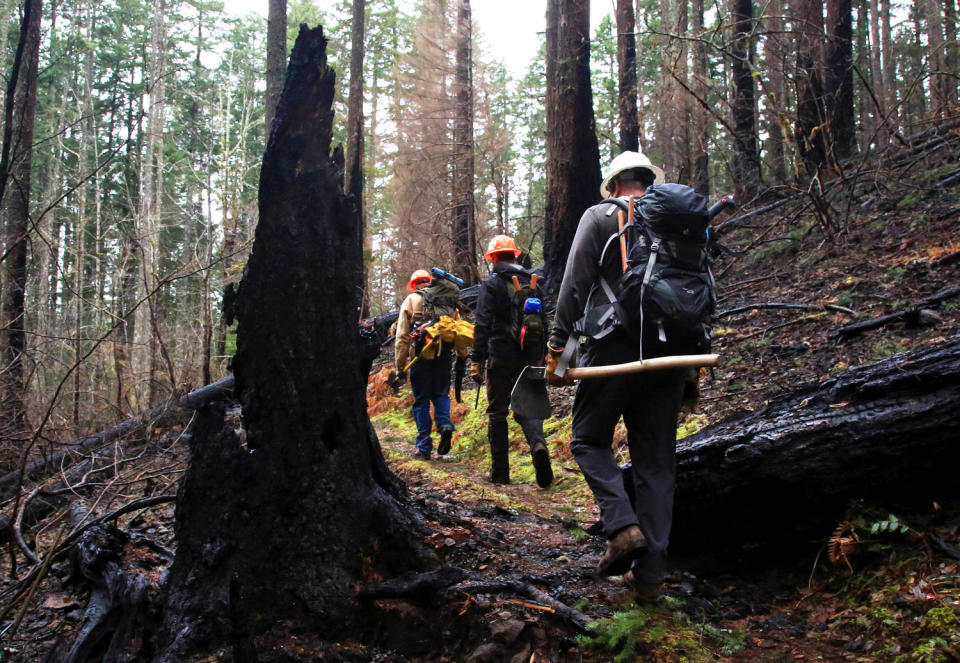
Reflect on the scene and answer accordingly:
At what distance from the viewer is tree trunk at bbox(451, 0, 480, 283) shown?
57.5ft

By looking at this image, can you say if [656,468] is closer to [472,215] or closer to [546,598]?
[546,598]

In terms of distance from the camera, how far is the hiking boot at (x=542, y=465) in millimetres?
6526

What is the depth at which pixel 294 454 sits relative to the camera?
10.8ft

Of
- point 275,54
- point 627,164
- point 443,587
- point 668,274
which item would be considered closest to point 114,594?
point 443,587

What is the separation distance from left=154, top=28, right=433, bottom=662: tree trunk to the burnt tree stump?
1730 mm

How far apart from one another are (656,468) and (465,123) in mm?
16589

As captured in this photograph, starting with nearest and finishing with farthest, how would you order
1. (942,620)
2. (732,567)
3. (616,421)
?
1. (942,620)
2. (616,421)
3. (732,567)

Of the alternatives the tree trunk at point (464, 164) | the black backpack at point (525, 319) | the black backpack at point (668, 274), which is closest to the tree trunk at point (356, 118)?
the tree trunk at point (464, 164)

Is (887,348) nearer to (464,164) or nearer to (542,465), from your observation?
(542,465)

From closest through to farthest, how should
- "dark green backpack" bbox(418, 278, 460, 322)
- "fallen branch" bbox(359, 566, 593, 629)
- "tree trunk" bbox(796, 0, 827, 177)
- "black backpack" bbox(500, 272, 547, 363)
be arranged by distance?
"fallen branch" bbox(359, 566, 593, 629) → "black backpack" bbox(500, 272, 547, 363) → "dark green backpack" bbox(418, 278, 460, 322) → "tree trunk" bbox(796, 0, 827, 177)

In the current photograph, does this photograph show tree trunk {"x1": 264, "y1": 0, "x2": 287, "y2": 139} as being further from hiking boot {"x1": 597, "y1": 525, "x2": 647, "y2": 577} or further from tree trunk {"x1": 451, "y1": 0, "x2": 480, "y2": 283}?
hiking boot {"x1": 597, "y1": 525, "x2": 647, "y2": 577}

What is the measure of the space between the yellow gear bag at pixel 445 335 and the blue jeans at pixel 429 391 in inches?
8.1

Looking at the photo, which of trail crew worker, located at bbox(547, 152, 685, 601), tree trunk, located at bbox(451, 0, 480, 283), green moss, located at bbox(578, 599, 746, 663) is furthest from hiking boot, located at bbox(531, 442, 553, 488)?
tree trunk, located at bbox(451, 0, 480, 283)

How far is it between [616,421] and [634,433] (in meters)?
0.13
